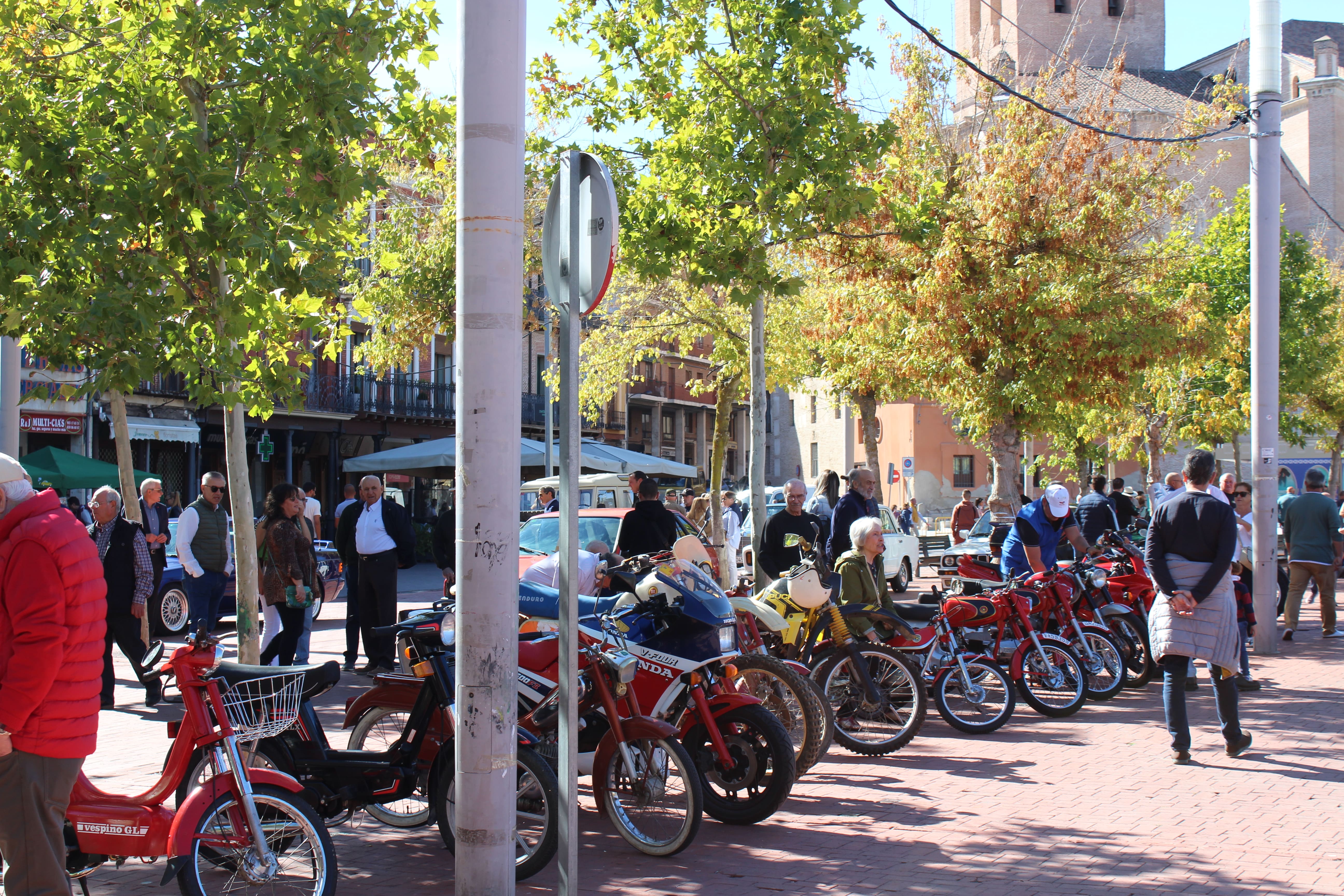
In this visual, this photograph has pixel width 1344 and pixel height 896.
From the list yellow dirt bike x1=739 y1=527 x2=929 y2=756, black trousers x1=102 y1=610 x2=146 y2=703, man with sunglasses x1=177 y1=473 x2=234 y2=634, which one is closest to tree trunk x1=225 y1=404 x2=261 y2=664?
black trousers x1=102 y1=610 x2=146 y2=703

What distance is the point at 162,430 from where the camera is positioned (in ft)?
100

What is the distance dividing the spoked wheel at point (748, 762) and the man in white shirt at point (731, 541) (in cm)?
765

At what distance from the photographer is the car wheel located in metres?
14.1

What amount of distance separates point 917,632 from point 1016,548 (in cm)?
240

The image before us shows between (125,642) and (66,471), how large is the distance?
12182 millimetres

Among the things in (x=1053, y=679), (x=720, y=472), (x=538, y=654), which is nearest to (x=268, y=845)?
(x=538, y=654)

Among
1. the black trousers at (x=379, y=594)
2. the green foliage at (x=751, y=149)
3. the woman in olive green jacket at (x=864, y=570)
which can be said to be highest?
the green foliage at (x=751, y=149)

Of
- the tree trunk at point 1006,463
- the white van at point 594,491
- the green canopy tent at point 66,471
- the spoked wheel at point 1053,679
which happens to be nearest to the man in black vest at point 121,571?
the spoked wheel at point 1053,679

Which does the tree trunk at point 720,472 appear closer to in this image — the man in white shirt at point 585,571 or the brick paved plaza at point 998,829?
the brick paved plaza at point 998,829

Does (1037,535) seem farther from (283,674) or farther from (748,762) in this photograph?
(283,674)

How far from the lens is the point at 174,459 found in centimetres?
3281

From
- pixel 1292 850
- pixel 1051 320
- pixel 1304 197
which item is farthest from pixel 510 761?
pixel 1304 197

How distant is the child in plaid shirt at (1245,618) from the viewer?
34.2ft

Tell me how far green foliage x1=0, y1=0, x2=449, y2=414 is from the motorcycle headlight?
378 cm
